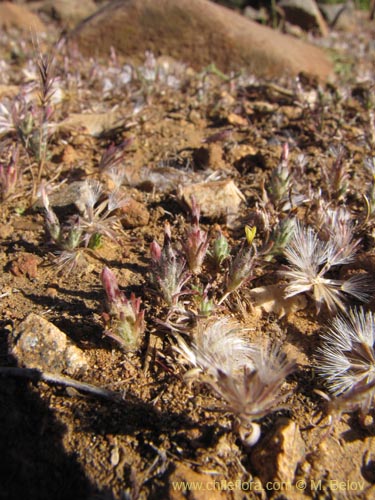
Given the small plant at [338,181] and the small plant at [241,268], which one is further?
the small plant at [338,181]

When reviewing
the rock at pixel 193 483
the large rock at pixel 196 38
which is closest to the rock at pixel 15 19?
the large rock at pixel 196 38

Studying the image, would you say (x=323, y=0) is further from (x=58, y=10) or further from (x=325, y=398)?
(x=325, y=398)

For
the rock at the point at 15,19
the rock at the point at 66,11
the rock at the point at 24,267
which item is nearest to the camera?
the rock at the point at 24,267

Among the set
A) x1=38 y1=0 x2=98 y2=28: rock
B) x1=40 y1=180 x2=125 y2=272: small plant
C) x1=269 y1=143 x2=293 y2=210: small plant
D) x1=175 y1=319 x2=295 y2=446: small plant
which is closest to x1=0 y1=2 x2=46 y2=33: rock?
x1=38 y1=0 x2=98 y2=28: rock

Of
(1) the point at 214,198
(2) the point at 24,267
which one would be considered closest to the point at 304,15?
(1) the point at 214,198

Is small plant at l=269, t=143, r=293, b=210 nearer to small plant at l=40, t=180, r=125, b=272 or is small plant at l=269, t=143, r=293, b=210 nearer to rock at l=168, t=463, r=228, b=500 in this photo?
small plant at l=40, t=180, r=125, b=272

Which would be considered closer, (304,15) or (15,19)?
(15,19)

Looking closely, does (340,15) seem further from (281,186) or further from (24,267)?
(24,267)

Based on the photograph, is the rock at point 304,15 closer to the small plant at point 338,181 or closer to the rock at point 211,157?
the rock at point 211,157
